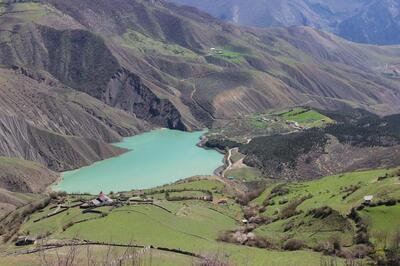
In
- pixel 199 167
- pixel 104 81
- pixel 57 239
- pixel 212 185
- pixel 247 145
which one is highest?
pixel 104 81

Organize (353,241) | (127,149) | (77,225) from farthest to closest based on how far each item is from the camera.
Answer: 1. (127,149)
2. (77,225)
3. (353,241)

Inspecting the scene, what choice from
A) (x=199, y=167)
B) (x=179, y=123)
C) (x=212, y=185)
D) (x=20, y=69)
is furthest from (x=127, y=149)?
(x=212, y=185)

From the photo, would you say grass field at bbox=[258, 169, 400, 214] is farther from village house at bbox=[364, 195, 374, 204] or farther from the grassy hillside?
village house at bbox=[364, 195, 374, 204]

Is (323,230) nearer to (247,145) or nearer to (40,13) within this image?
(247,145)

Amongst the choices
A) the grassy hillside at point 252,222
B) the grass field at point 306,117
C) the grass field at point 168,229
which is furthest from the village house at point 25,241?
the grass field at point 306,117

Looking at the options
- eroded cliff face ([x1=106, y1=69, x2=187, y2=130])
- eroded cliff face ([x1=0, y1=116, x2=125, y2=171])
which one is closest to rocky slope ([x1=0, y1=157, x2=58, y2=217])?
eroded cliff face ([x1=0, y1=116, x2=125, y2=171])

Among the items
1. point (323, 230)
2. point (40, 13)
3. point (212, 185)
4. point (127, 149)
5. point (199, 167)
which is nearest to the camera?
point (323, 230)
